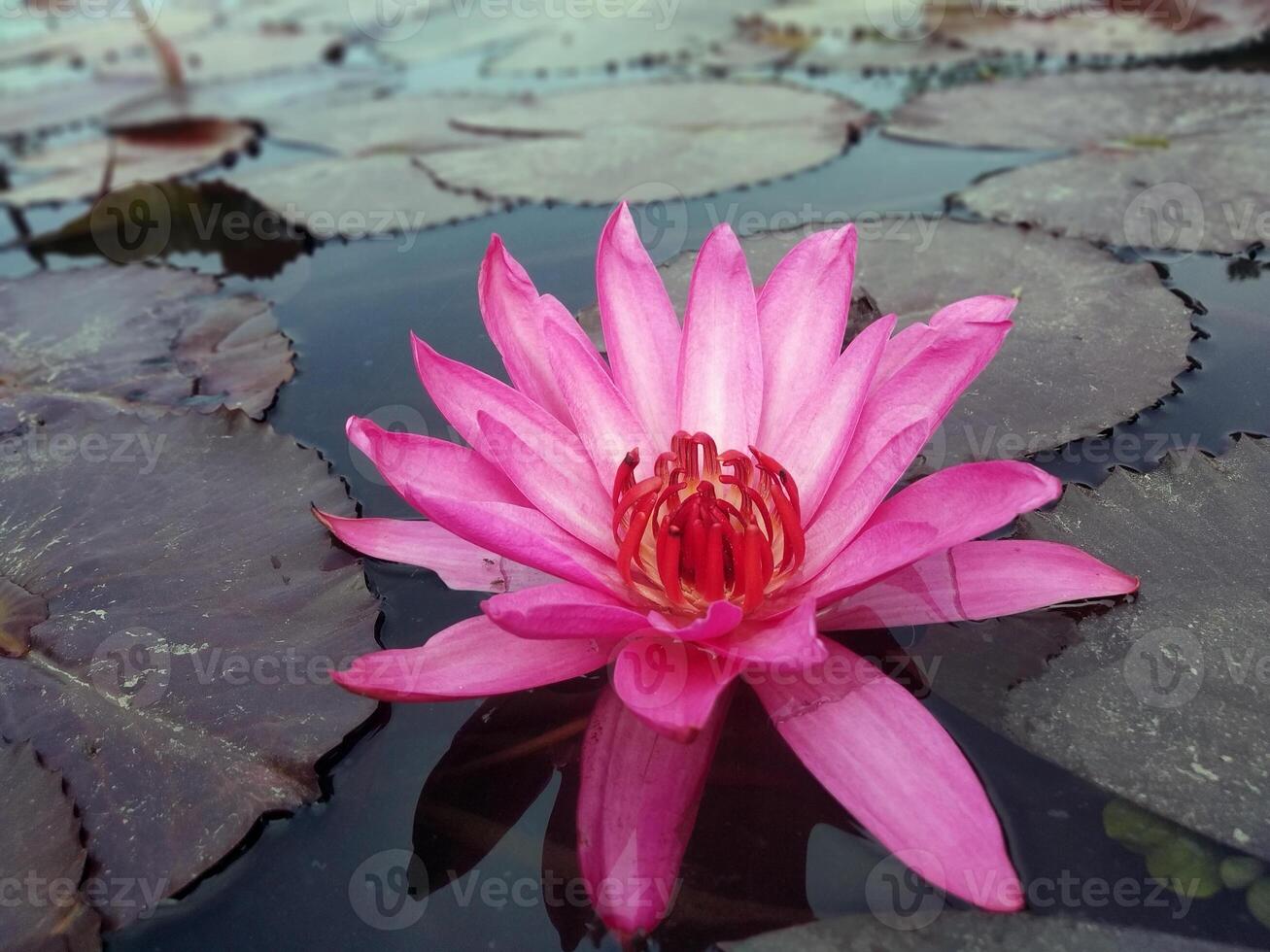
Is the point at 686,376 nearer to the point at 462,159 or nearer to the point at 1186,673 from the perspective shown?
the point at 1186,673

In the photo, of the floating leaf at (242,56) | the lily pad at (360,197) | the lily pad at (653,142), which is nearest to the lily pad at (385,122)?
the lily pad at (653,142)

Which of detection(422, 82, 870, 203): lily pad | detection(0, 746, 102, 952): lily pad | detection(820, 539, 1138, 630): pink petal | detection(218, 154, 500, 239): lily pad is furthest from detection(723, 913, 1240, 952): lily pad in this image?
detection(218, 154, 500, 239): lily pad

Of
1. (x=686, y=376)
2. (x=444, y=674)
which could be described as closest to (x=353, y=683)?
(x=444, y=674)

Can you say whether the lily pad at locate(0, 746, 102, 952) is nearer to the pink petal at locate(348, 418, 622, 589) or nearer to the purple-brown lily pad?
the purple-brown lily pad

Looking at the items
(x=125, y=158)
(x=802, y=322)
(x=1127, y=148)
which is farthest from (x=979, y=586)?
(x=125, y=158)

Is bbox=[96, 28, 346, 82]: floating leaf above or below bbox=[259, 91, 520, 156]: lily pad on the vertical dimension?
above

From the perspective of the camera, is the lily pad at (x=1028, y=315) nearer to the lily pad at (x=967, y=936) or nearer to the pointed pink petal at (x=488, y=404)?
the pointed pink petal at (x=488, y=404)

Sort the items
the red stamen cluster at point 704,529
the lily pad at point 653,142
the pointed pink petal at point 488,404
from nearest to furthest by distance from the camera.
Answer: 1. the red stamen cluster at point 704,529
2. the pointed pink petal at point 488,404
3. the lily pad at point 653,142
